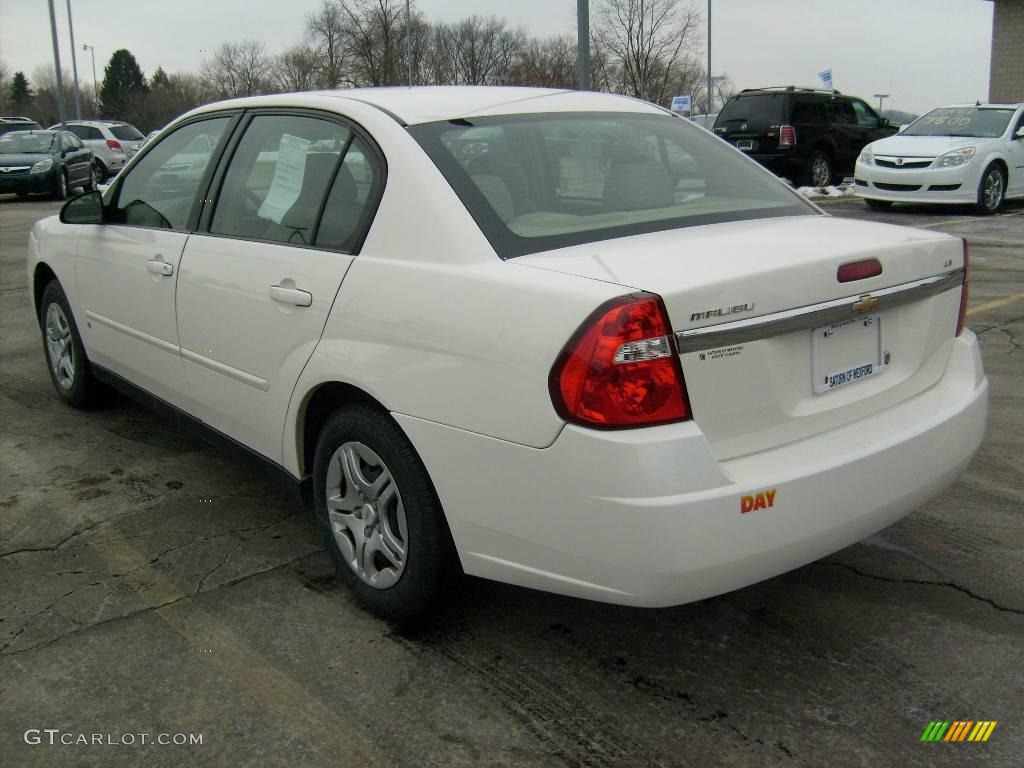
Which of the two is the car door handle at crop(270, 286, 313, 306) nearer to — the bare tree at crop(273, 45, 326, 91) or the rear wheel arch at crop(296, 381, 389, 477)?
the rear wheel arch at crop(296, 381, 389, 477)

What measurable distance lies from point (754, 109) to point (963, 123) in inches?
148

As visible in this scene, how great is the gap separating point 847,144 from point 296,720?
1882cm

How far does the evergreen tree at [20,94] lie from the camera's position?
8800 cm

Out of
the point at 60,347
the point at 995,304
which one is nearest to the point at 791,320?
the point at 60,347

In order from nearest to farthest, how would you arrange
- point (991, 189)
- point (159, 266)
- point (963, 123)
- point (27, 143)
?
point (159, 266), point (991, 189), point (963, 123), point (27, 143)

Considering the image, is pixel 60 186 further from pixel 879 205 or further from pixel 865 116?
pixel 865 116

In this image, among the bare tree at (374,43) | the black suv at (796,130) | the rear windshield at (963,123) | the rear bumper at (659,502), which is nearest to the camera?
the rear bumper at (659,502)

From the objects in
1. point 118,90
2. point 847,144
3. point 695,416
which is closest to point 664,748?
point 695,416

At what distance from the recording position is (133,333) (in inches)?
170

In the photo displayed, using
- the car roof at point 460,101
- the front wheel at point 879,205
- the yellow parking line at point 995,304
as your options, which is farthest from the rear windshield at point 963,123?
the car roof at point 460,101

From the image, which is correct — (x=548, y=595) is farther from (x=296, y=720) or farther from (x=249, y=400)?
(x=249, y=400)

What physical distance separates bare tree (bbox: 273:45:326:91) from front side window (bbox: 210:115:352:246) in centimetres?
5309

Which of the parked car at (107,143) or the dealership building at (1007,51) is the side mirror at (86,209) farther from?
the dealership building at (1007,51)

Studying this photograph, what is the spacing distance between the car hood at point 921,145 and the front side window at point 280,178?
42.6ft
